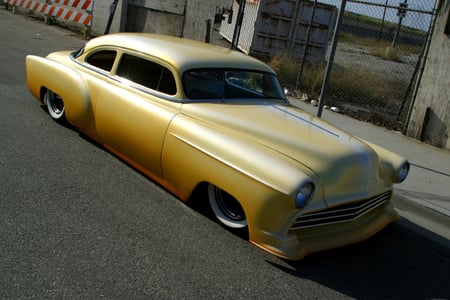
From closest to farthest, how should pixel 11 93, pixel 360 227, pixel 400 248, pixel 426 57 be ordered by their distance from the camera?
1. pixel 360 227
2. pixel 400 248
3. pixel 11 93
4. pixel 426 57

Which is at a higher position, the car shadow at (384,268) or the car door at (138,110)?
the car door at (138,110)

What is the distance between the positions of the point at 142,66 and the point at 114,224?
1811 mm

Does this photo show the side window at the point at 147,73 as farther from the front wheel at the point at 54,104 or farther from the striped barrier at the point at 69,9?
the striped barrier at the point at 69,9

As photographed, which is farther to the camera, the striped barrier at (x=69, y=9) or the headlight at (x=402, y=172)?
the striped barrier at (x=69, y=9)

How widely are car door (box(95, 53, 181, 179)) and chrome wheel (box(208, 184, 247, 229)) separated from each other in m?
0.60

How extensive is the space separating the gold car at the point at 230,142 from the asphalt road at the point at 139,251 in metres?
0.20

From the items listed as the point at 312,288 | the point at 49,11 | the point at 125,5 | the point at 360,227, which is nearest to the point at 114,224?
the point at 312,288

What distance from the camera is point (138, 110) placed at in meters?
4.40

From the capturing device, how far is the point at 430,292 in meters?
3.44

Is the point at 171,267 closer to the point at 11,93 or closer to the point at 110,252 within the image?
the point at 110,252

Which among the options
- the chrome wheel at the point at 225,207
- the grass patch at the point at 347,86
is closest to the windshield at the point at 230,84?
the chrome wheel at the point at 225,207

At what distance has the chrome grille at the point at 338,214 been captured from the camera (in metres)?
3.41

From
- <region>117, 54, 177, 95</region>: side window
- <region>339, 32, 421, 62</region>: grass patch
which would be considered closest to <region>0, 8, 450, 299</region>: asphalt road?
<region>117, 54, 177, 95</region>: side window

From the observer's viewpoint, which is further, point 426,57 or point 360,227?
point 426,57
